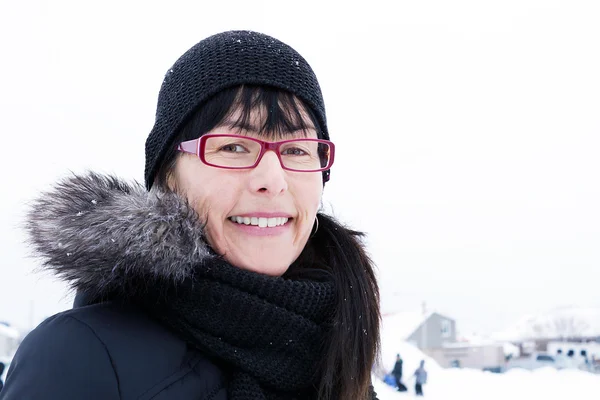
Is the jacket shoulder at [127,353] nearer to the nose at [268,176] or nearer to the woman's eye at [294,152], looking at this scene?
the nose at [268,176]

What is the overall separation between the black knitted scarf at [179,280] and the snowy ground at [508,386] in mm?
11122

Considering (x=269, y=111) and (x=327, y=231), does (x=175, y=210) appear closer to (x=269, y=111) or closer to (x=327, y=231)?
(x=269, y=111)

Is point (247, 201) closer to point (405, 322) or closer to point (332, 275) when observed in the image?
point (332, 275)

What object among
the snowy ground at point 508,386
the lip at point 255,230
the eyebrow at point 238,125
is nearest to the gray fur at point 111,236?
the lip at point 255,230

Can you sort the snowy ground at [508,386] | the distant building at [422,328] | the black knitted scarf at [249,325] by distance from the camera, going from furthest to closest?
the distant building at [422,328], the snowy ground at [508,386], the black knitted scarf at [249,325]

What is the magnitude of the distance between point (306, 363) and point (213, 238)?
457 millimetres

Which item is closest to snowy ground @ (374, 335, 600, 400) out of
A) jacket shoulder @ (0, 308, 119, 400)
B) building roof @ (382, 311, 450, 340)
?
jacket shoulder @ (0, 308, 119, 400)

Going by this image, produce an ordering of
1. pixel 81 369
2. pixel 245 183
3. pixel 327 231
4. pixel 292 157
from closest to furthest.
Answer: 1. pixel 81 369
2. pixel 245 183
3. pixel 292 157
4. pixel 327 231

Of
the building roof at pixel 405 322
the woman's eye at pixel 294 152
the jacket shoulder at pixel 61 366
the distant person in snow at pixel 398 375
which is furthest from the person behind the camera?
the building roof at pixel 405 322

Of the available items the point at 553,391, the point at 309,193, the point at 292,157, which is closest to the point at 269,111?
the point at 292,157

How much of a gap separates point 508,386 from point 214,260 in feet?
51.6

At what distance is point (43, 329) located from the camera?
1.31 meters

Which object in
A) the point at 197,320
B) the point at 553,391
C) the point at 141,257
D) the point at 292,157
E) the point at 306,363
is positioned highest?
the point at 292,157

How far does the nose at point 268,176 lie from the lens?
1634mm
